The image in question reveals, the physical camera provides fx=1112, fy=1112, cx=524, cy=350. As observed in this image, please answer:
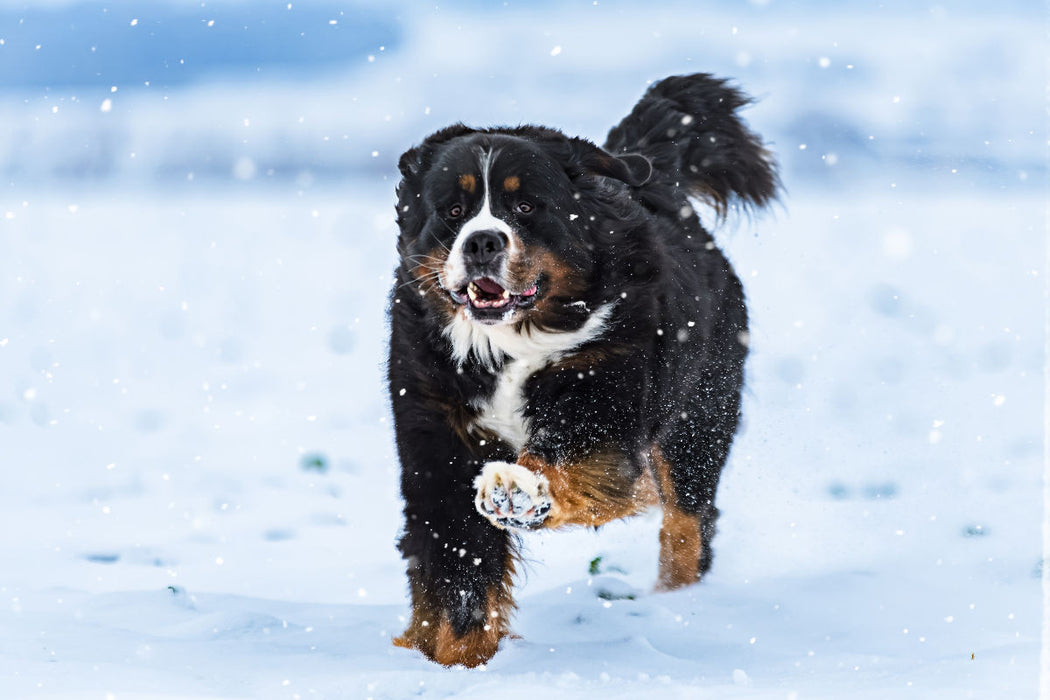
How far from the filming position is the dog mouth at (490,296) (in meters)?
3.79

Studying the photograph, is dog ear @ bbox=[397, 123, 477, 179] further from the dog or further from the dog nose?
the dog nose

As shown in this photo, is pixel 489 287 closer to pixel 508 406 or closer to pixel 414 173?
pixel 508 406

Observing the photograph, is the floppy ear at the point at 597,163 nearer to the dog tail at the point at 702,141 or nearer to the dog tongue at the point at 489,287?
the dog tongue at the point at 489,287

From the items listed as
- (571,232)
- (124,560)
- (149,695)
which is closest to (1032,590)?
(571,232)

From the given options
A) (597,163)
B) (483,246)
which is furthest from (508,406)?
(597,163)

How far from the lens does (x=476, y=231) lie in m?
3.64

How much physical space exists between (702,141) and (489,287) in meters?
1.88

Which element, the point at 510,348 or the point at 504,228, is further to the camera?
the point at 510,348

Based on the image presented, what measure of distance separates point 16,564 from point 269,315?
6342 mm

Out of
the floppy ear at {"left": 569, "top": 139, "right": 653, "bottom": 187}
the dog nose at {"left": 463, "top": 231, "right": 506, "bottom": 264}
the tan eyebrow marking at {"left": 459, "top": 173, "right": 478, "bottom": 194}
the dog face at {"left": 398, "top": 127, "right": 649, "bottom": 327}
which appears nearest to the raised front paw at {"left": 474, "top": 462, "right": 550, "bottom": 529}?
the dog face at {"left": 398, "top": 127, "right": 649, "bottom": 327}

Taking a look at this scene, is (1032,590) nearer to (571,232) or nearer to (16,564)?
(571,232)

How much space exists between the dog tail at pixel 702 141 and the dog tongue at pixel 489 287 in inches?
52.0

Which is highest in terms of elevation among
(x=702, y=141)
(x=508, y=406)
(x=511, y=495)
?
(x=702, y=141)

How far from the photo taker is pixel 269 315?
1116 cm
